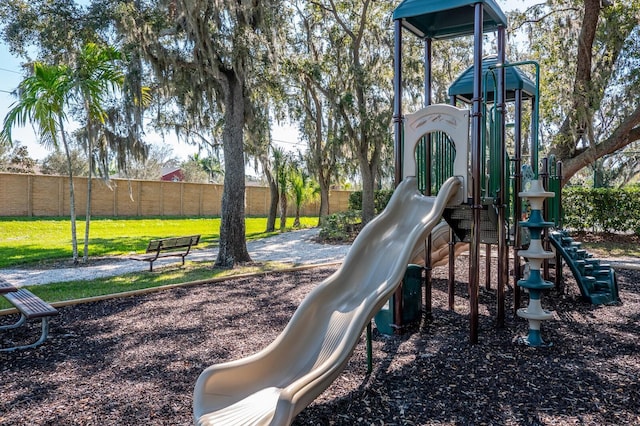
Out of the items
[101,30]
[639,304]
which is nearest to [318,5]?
[101,30]

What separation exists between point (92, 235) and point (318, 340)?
13342 millimetres

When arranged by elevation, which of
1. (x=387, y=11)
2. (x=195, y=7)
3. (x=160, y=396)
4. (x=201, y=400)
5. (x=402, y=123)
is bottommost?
(x=160, y=396)

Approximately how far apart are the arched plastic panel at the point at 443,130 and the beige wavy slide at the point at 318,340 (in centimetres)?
15

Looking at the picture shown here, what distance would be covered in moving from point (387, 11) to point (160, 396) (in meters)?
12.8

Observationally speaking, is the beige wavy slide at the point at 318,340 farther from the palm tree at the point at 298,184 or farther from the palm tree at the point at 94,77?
the palm tree at the point at 298,184

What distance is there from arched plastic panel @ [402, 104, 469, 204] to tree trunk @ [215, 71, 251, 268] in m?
4.78

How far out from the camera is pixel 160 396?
2.77 meters

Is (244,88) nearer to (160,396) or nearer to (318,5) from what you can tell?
(318,5)

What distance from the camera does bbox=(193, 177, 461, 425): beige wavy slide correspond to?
2.23m

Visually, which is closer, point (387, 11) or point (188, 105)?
point (188, 105)

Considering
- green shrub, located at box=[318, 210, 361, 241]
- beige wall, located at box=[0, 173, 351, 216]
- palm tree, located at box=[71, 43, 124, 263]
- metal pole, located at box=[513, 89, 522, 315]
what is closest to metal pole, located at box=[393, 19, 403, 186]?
metal pole, located at box=[513, 89, 522, 315]

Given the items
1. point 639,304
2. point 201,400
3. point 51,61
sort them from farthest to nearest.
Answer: point 51,61, point 639,304, point 201,400

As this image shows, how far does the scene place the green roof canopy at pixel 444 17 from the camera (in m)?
3.76

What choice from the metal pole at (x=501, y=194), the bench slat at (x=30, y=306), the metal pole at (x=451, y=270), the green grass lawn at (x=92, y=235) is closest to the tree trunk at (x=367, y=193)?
the green grass lawn at (x=92, y=235)
